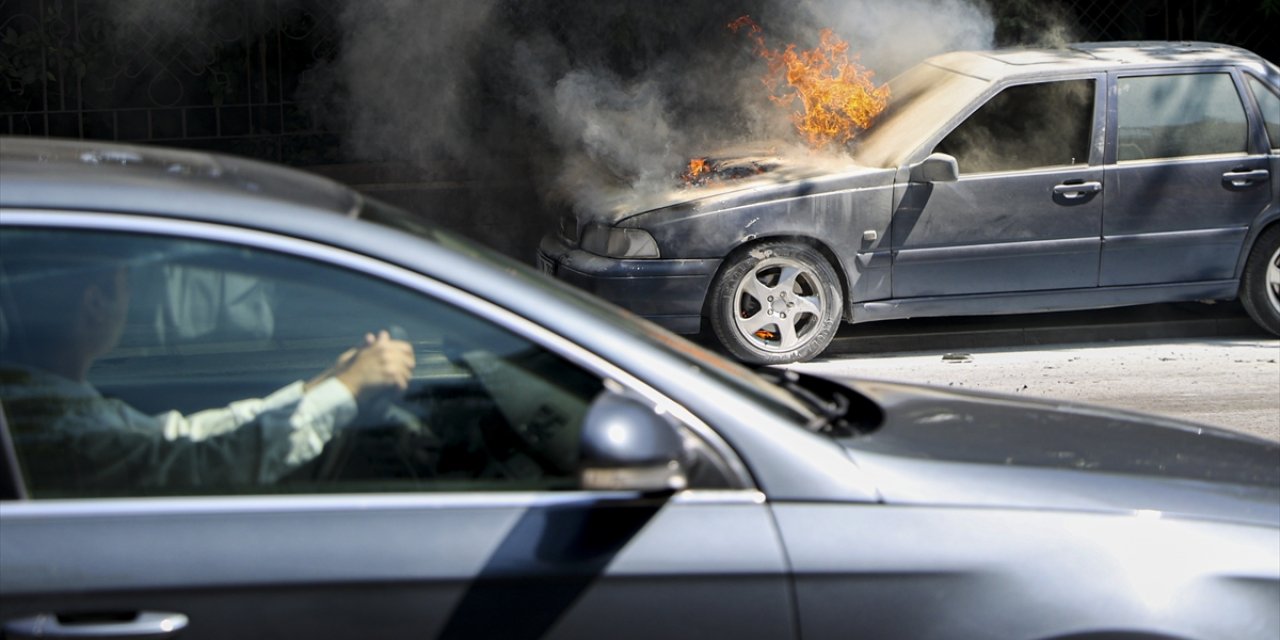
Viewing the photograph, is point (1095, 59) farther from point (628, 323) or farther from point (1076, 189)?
point (628, 323)

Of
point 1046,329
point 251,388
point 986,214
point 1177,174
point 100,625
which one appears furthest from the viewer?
point 1046,329

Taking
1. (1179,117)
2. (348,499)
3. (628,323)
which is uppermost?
(1179,117)

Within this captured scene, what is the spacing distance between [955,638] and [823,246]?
20.7 feet

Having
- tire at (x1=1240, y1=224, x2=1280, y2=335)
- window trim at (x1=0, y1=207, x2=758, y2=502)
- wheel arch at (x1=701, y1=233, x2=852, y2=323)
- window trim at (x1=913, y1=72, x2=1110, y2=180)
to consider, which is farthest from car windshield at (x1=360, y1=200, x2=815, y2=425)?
tire at (x1=1240, y1=224, x2=1280, y2=335)

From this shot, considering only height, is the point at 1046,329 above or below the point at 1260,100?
below

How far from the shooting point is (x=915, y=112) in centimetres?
912

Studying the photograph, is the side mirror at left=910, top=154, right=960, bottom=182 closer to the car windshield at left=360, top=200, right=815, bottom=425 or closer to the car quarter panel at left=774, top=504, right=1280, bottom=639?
the car windshield at left=360, top=200, right=815, bottom=425

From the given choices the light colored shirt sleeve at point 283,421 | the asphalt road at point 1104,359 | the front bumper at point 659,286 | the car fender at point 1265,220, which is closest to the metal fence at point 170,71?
the front bumper at point 659,286

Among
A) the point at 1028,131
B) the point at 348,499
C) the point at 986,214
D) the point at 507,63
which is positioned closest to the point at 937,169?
the point at 986,214

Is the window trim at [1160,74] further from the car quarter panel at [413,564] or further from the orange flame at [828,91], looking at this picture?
the car quarter panel at [413,564]

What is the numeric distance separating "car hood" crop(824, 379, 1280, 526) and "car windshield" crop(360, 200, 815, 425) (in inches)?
7.0

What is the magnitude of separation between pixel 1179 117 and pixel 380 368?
24.0 feet

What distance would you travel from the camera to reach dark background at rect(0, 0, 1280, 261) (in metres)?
12.1

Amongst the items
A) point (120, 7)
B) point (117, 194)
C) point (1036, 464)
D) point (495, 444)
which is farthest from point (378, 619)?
point (120, 7)
